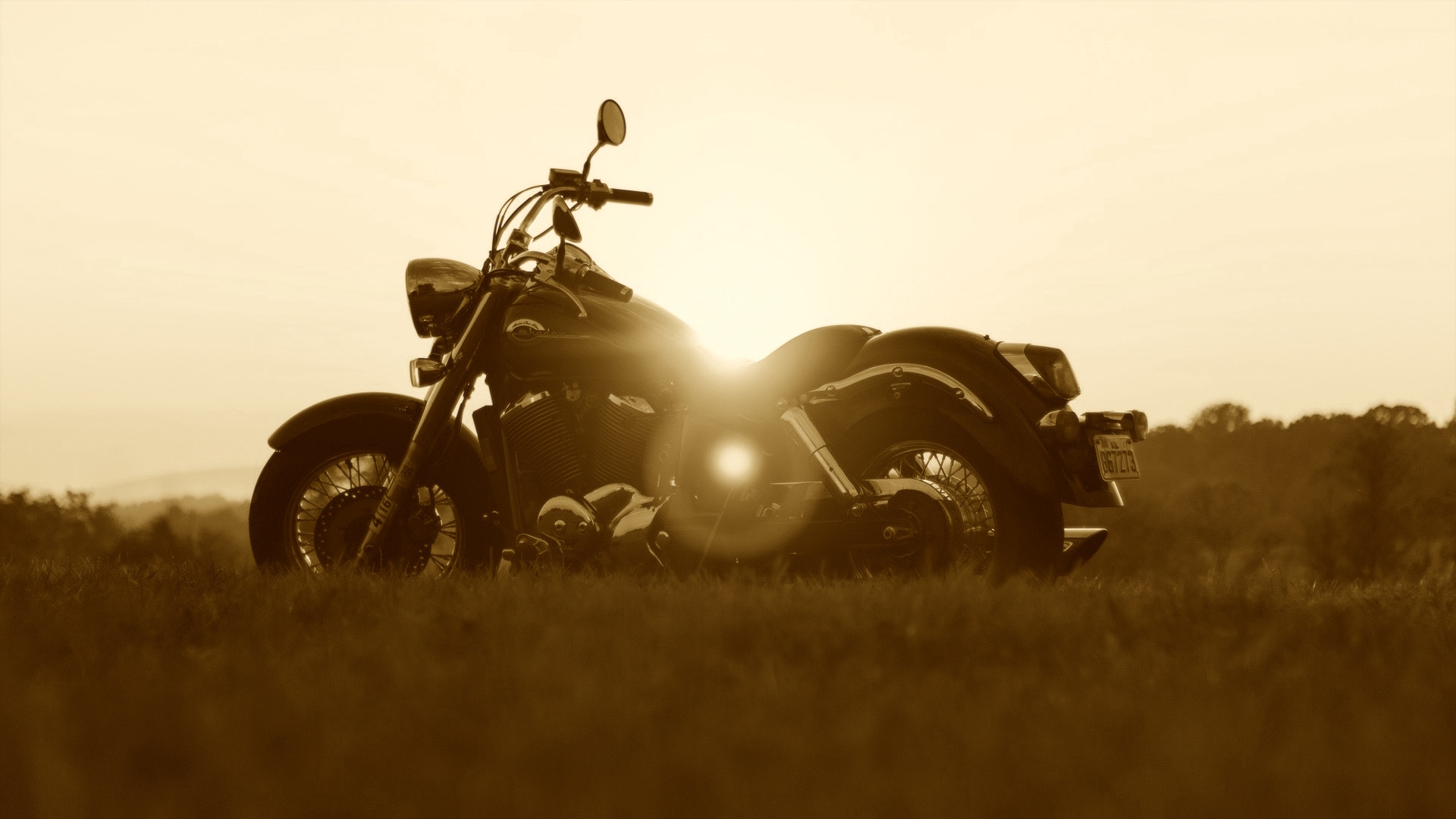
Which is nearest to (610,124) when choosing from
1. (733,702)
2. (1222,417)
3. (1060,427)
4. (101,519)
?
(1060,427)

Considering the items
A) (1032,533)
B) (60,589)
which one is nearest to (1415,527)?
(1032,533)

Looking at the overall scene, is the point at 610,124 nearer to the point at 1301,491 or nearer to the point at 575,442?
the point at 575,442

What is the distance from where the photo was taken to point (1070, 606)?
12.6 feet

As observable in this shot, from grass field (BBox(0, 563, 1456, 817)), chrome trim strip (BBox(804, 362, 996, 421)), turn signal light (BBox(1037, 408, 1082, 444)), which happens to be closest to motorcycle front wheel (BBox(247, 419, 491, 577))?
grass field (BBox(0, 563, 1456, 817))

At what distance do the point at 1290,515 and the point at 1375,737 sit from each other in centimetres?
3765

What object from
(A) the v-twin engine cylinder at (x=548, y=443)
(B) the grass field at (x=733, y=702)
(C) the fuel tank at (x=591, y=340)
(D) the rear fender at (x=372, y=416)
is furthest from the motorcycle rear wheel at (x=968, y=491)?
(D) the rear fender at (x=372, y=416)

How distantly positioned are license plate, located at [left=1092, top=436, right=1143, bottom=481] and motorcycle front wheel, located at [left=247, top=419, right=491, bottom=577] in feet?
8.98

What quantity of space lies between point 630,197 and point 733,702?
11.6ft

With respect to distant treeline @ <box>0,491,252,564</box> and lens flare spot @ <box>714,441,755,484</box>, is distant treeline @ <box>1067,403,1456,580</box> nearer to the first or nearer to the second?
distant treeline @ <box>0,491,252,564</box>

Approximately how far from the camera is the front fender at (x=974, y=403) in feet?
15.1

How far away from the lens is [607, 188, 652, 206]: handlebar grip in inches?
227

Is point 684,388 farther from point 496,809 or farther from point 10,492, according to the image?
point 10,492

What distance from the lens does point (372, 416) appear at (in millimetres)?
5676

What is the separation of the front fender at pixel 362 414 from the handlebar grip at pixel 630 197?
1.26 meters
